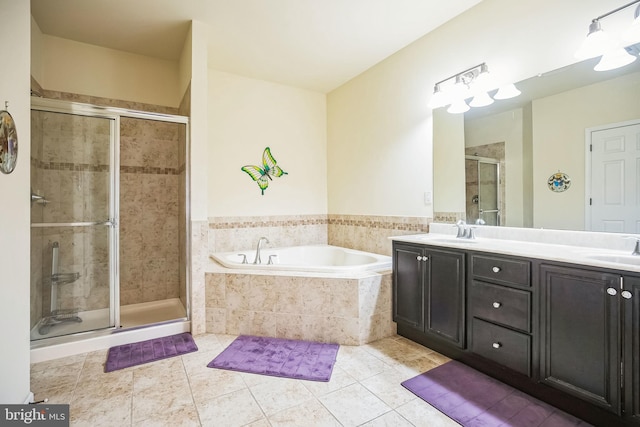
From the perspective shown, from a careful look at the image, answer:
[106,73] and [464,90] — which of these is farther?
[106,73]

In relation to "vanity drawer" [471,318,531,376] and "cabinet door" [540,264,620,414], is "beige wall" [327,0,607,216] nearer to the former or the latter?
"vanity drawer" [471,318,531,376]

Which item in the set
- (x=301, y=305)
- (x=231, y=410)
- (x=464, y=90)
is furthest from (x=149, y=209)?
(x=464, y=90)

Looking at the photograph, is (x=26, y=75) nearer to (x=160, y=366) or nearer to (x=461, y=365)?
(x=160, y=366)

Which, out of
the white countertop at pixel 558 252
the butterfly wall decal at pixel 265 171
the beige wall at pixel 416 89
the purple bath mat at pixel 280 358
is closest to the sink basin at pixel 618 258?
the white countertop at pixel 558 252

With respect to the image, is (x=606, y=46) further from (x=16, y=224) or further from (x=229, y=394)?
(x=16, y=224)

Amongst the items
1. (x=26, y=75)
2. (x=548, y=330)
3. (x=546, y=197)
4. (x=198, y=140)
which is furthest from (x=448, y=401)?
(x=26, y=75)

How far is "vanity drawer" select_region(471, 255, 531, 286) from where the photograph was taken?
1745 mm

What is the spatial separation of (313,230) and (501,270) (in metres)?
2.59

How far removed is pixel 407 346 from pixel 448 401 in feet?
2.36

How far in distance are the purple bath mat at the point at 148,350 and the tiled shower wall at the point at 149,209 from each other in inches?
38.0

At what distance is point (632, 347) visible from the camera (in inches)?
53.4

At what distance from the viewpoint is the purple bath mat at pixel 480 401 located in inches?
62.9

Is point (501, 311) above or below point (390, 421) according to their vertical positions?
above

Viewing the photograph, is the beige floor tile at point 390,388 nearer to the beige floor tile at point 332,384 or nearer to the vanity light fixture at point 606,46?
the beige floor tile at point 332,384
